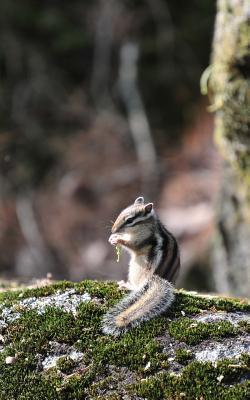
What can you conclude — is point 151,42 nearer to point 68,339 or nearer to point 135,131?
point 135,131

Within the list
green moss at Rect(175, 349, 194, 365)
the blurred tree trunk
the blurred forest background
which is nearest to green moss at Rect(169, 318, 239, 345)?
green moss at Rect(175, 349, 194, 365)

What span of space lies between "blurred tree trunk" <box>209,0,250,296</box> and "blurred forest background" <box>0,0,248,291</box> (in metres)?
4.41

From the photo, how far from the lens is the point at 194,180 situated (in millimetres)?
14836

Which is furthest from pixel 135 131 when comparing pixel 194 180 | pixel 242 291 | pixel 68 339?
pixel 68 339

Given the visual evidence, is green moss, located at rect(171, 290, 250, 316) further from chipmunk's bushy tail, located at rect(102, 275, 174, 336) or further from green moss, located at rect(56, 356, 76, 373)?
green moss, located at rect(56, 356, 76, 373)

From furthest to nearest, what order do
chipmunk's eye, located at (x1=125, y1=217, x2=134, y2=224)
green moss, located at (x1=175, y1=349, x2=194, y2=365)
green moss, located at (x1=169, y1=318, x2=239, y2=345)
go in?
chipmunk's eye, located at (x1=125, y1=217, x2=134, y2=224), green moss, located at (x1=169, y1=318, x2=239, y2=345), green moss, located at (x1=175, y1=349, x2=194, y2=365)

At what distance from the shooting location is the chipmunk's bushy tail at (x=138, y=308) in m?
4.48

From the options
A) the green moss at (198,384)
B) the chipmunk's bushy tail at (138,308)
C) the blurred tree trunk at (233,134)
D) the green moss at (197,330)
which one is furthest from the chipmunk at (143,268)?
the blurred tree trunk at (233,134)

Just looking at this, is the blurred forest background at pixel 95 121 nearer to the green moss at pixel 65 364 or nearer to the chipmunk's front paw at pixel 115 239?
the chipmunk's front paw at pixel 115 239

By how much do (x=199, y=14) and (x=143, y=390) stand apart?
1277 cm

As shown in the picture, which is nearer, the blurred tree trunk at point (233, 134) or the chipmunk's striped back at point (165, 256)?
the chipmunk's striped back at point (165, 256)

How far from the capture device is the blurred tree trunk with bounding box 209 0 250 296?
788 centimetres

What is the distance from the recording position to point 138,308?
4566mm

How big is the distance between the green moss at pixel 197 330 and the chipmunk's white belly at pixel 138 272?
0.58m
